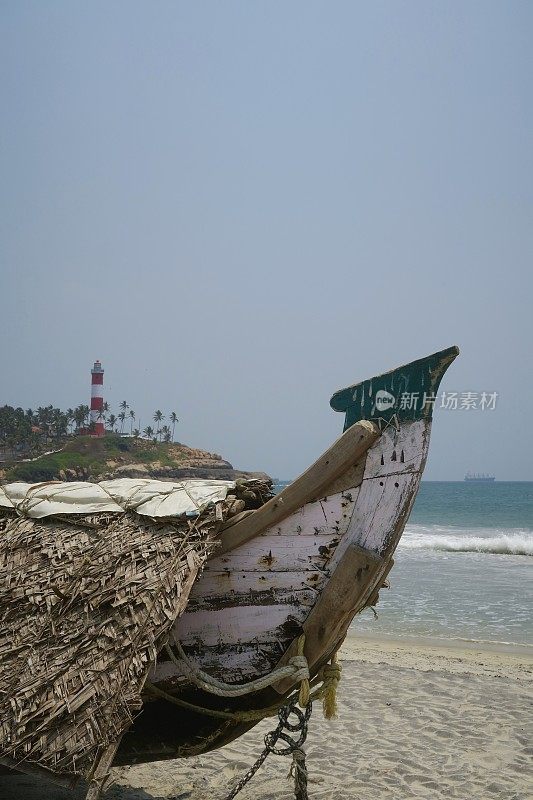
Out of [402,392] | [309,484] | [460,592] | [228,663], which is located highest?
[402,392]

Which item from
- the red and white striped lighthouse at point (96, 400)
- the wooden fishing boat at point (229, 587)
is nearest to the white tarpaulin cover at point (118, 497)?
the wooden fishing boat at point (229, 587)

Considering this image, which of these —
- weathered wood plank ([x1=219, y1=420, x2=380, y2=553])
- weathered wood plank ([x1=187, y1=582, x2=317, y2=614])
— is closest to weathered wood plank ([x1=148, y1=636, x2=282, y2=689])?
weathered wood plank ([x1=187, y1=582, x2=317, y2=614])

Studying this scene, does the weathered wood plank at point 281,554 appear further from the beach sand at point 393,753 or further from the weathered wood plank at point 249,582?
the beach sand at point 393,753

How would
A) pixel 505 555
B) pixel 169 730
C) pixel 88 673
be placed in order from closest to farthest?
1. pixel 88 673
2. pixel 169 730
3. pixel 505 555

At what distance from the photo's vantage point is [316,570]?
3.18 meters

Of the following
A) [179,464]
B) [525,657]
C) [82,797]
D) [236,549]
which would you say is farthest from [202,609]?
[179,464]

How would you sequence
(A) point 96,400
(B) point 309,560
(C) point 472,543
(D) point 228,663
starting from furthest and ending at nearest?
1. (A) point 96,400
2. (C) point 472,543
3. (D) point 228,663
4. (B) point 309,560

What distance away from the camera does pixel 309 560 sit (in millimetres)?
3195

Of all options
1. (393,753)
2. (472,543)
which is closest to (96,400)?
(472,543)

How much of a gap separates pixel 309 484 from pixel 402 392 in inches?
23.7

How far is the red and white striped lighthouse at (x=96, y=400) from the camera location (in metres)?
57.9

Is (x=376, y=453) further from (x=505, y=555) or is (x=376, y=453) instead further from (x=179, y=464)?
(x=179, y=464)

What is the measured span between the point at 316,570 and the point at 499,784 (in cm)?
236

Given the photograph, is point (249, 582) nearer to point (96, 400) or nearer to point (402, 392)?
point (402, 392)
